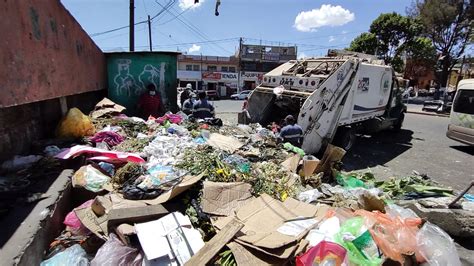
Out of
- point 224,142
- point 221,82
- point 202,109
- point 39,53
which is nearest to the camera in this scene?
point 39,53

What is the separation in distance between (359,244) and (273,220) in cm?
76

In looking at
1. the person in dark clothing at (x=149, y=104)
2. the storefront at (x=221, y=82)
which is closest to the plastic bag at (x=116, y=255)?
the person in dark clothing at (x=149, y=104)

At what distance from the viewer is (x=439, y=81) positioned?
26.3 m

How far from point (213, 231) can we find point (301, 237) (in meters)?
0.75

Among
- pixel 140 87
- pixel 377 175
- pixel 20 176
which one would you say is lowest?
pixel 377 175

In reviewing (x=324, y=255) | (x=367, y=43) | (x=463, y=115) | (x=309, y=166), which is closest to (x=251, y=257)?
(x=324, y=255)

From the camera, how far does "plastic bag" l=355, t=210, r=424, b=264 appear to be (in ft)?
8.18

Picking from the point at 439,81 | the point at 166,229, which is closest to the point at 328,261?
the point at 166,229

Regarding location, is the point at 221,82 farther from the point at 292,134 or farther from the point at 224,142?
the point at 224,142

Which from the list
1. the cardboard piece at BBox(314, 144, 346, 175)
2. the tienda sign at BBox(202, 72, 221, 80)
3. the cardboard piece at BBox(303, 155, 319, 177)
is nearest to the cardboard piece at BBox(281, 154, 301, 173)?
the cardboard piece at BBox(303, 155, 319, 177)

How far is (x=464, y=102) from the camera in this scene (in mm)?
8461

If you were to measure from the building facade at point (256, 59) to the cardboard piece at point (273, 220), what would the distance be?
1373 inches

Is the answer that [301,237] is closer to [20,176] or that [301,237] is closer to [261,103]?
[20,176]

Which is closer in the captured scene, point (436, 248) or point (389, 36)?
point (436, 248)
